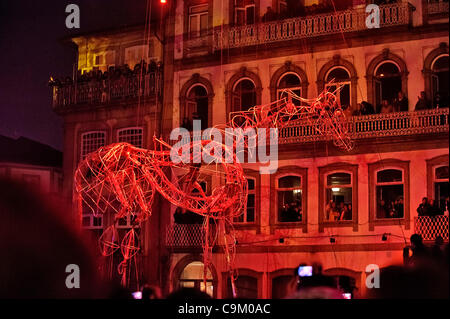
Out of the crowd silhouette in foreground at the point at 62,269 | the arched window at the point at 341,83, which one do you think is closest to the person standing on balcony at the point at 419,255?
the crowd silhouette in foreground at the point at 62,269

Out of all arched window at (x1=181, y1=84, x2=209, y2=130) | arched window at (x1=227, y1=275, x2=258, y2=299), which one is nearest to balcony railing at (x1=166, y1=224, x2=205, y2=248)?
arched window at (x1=227, y1=275, x2=258, y2=299)

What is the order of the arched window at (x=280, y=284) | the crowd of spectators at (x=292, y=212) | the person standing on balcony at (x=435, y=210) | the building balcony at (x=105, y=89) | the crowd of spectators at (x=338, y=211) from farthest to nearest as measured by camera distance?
the building balcony at (x=105, y=89)
the crowd of spectators at (x=292, y=212)
the arched window at (x=280, y=284)
the crowd of spectators at (x=338, y=211)
the person standing on balcony at (x=435, y=210)

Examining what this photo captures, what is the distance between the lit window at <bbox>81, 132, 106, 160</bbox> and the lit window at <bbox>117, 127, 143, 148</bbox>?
2.42ft

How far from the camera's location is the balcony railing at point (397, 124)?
23781 millimetres

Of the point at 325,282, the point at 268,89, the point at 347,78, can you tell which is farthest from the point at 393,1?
the point at 325,282

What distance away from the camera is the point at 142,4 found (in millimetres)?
29078

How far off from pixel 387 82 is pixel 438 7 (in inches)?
101

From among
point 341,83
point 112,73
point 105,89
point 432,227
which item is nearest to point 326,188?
point 341,83

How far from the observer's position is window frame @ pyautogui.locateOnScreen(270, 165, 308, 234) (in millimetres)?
25750

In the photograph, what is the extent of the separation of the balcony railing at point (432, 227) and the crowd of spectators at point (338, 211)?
2399 millimetres

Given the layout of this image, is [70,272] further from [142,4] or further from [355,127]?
[142,4]

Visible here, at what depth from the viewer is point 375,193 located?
81.4 ft

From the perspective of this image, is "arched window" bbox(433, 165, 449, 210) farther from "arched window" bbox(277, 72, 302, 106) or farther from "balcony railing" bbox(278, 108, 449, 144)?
"arched window" bbox(277, 72, 302, 106)

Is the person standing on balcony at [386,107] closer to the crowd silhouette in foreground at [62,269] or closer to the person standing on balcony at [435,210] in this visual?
the person standing on balcony at [435,210]
